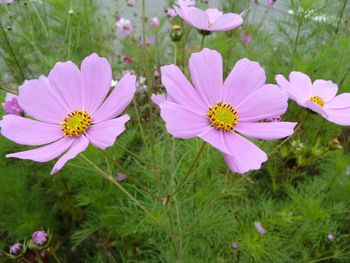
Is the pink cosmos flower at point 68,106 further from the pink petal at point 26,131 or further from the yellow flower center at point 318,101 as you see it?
the yellow flower center at point 318,101

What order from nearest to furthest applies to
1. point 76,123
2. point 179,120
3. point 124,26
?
point 179,120
point 76,123
point 124,26

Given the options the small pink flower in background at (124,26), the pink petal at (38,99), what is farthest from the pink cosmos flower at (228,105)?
the small pink flower in background at (124,26)

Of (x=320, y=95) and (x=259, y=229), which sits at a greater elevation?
(x=320, y=95)

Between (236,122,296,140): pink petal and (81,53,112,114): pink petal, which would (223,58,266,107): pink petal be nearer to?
(236,122,296,140): pink petal

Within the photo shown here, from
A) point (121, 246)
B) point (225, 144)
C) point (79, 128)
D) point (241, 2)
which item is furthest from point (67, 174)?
point (241, 2)

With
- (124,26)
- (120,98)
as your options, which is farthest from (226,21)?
(124,26)

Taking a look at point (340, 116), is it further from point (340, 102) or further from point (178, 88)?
point (178, 88)

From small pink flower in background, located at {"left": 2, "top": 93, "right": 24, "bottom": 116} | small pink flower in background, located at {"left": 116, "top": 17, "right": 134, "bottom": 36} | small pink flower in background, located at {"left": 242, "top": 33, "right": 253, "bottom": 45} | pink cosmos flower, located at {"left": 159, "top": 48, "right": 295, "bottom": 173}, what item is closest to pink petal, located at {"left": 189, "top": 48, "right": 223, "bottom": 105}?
pink cosmos flower, located at {"left": 159, "top": 48, "right": 295, "bottom": 173}
